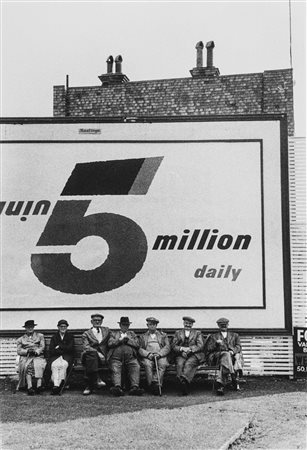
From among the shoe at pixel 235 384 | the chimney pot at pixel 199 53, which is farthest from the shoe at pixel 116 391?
the chimney pot at pixel 199 53

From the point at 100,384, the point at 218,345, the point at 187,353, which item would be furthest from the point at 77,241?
the point at 218,345

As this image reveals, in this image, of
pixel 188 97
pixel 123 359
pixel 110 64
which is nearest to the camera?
pixel 123 359

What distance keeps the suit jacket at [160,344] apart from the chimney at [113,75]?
13.5 meters

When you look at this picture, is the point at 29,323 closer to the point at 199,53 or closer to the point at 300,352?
the point at 300,352

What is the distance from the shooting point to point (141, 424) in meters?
8.41

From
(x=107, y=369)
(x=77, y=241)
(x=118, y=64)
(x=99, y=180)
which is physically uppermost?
(x=118, y=64)

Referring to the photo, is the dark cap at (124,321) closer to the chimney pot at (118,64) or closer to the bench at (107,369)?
the bench at (107,369)

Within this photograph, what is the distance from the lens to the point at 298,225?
12531 millimetres

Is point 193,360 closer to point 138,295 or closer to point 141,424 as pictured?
point 138,295

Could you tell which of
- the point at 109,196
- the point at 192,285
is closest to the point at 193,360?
the point at 192,285

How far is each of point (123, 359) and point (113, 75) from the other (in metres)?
14.2

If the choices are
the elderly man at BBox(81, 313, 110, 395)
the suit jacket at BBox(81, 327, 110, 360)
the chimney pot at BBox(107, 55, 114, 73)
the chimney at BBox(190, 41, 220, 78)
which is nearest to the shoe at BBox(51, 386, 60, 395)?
the elderly man at BBox(81, 313, 110, 395)

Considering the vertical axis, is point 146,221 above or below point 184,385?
above

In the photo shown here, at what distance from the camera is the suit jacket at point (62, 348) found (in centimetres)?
1110
